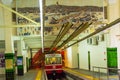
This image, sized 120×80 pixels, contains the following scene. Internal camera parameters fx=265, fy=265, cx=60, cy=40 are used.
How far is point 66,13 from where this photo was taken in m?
17.0

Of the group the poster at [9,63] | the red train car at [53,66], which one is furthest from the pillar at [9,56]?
the red train car at [53,66]

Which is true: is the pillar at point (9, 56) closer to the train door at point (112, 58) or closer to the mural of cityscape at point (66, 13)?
the mural of cityscape at point (66, 13)

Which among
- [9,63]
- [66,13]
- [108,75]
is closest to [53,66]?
[9,63]

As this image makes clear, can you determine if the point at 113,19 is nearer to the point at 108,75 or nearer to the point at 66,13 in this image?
the point at 66,13

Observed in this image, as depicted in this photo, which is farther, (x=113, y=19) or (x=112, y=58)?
(x=112, y=58)

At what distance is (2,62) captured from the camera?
22672mm

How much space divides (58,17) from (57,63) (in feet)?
32.4

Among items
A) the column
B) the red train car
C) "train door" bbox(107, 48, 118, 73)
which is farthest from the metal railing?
the column

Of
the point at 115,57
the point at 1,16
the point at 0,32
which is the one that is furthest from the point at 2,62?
the point at 115,57

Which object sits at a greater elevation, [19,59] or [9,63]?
[19,59]

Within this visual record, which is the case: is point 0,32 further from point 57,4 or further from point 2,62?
point 57,4

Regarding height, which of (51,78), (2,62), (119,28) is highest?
(119,28)

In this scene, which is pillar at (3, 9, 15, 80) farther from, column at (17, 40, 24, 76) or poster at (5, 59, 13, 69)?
column at (17, 40, 24, 76)

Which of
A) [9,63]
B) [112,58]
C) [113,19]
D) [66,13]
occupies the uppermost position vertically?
[66,13]
